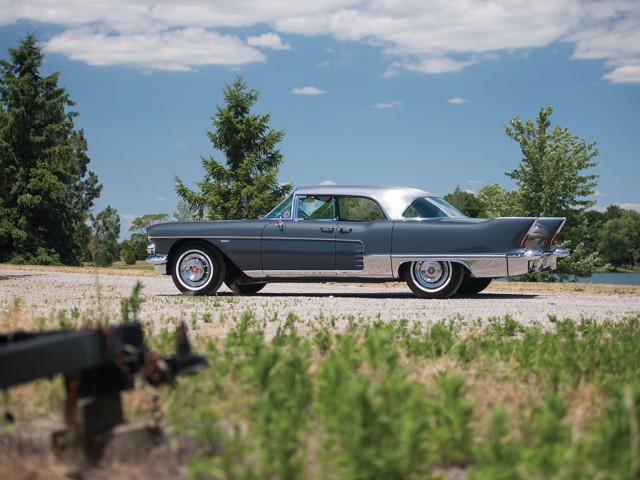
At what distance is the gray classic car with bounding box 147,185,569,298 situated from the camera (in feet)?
35.0

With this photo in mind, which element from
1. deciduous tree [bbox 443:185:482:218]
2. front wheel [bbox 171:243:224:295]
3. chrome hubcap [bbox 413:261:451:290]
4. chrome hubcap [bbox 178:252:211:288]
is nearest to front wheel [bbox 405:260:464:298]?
chrome hubcap [bbox 413:261:451:290]

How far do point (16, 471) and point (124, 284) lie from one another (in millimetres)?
12523

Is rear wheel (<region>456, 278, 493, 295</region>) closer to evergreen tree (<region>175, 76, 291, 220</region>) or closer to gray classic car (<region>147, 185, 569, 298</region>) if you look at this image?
gray classic car (<region>147, 185, 569, 298</region>)

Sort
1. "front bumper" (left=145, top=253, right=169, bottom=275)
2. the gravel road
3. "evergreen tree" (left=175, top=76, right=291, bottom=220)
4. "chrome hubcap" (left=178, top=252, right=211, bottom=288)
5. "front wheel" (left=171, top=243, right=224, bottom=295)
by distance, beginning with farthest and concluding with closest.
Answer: "evergreen tree" (left=175, top=76, right=291, bottom=220), "front bumper" (left=145, top=253, right=169, bottom=275), "chrome hubcap" (left=178, top=252, right=211, bottom=288), "front wheel" (left=171, top=243, right=224, bottom=295), the gravel road

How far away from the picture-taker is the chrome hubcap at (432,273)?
1094 cm

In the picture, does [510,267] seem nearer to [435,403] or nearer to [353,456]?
[435,403]

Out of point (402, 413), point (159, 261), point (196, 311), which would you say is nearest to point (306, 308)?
point (196, 311)

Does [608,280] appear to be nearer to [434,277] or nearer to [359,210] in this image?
[434,277]

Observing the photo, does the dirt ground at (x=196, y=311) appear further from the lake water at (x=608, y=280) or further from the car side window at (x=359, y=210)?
the lake water at (x=608, y=280)

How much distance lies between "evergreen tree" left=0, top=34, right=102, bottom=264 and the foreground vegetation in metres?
37.0

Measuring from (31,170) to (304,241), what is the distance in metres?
34.2

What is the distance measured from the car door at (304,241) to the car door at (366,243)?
0.39ft

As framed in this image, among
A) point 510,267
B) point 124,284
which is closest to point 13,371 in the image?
point 510,267

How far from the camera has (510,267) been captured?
34.7 ft
